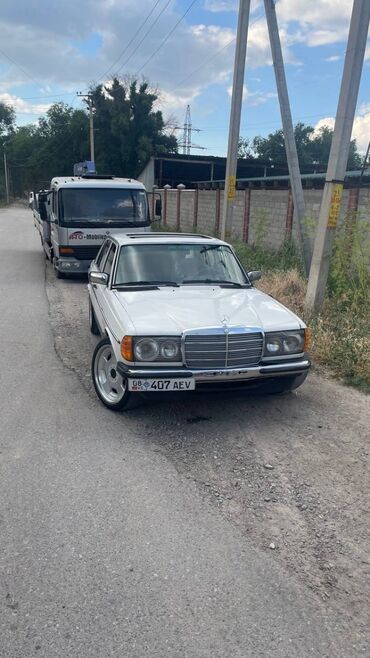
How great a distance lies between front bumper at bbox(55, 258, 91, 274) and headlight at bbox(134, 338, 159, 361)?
8417 millimetres

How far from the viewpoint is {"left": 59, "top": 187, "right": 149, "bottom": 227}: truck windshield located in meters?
12.1

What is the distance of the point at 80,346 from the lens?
698 cm

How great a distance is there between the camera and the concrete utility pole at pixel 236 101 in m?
11.6

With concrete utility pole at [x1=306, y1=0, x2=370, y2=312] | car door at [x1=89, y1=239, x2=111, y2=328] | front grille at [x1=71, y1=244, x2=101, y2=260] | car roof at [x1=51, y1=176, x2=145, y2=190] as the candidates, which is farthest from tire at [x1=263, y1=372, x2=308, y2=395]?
car roof at [x1=51, y1=176, x2=145, y2=190]

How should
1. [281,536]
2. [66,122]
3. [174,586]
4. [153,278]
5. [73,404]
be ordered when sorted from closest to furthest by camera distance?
[174,586] → [281,536] → [73,404] → [153,278] → [66,122]

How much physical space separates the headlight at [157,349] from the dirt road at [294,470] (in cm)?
38

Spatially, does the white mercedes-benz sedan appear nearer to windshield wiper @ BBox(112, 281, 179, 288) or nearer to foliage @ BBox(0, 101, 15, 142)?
windshield wiper @ BBox(112, 281, 179, 288)

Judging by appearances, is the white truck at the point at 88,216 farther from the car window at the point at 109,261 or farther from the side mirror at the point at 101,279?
the side mirror at the point at 101,279

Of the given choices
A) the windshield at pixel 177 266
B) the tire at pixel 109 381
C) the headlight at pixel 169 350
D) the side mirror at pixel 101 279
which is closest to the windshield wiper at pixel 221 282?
the windshield at pixel 177 266

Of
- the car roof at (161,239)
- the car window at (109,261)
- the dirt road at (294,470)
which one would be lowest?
the dirt road at (294,470)

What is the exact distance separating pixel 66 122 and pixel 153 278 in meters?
70.3

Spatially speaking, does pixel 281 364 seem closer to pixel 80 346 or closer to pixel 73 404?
pixel 73 404

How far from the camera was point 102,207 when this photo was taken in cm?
1229

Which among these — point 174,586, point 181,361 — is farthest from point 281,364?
point 174,586
